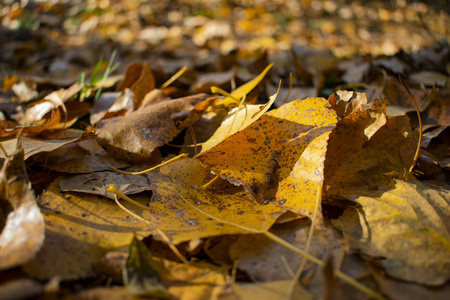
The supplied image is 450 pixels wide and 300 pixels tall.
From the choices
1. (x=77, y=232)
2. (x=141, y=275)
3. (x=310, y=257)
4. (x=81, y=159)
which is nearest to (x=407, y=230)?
(x=310, y=257)

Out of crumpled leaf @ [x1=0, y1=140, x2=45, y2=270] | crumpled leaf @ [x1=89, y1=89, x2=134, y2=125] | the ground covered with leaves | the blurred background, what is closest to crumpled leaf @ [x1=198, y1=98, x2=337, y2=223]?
the ground covered with leaves

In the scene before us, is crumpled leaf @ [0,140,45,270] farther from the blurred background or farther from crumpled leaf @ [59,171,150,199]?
the blurred background

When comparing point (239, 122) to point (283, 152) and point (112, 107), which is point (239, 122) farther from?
point (112, 107)

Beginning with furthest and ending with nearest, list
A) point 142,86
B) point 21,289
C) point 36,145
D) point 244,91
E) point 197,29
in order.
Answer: point 197,29 < point 142,86 < point 244,91 < point 36,145 < point 21,289

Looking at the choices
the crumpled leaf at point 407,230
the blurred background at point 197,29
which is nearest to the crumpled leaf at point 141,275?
the crumpled leaf at point 407,230

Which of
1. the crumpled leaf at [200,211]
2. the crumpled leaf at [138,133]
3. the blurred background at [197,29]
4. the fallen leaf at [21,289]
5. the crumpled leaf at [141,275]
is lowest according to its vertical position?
the blurred background at [197,29]

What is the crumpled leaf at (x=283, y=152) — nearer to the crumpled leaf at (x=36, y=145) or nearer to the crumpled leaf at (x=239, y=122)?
the crumpled leaf at (x=239, y=122)
